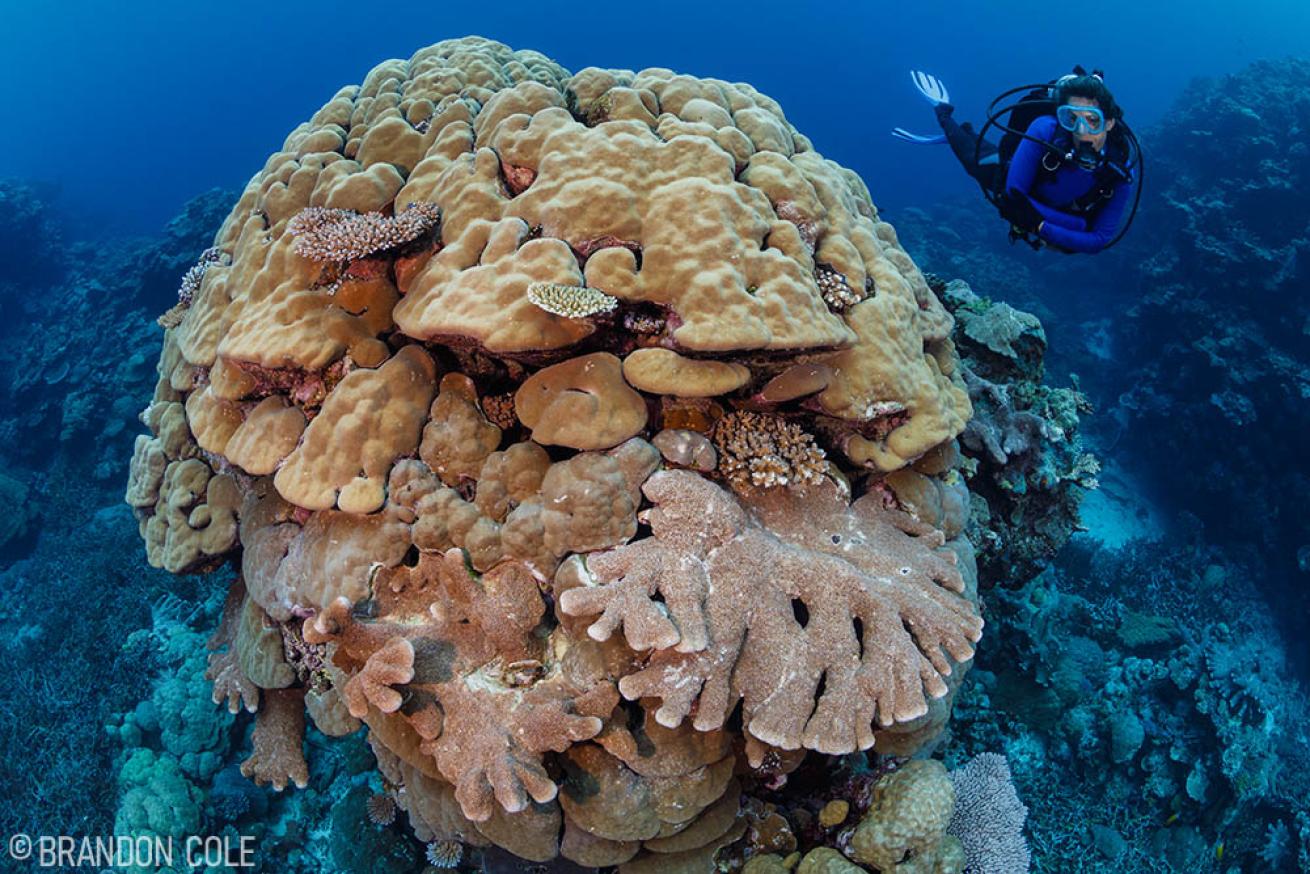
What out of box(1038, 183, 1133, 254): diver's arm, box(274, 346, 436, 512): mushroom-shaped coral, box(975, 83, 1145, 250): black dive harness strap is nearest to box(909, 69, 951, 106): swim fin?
box(975, 83, 1145, 250): black dive harness strap

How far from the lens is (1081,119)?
5.11 m

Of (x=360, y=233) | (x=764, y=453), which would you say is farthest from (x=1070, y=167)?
(x=360, y=233)

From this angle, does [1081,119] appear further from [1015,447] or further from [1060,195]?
[1015,447]

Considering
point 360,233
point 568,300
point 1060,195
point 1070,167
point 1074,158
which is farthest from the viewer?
point 1060,195

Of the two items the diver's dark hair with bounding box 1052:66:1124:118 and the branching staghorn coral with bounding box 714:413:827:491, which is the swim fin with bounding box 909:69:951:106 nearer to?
the diver's dark hair with bounding box 1052:66:1124:118

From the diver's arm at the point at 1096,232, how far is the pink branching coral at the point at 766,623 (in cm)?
325

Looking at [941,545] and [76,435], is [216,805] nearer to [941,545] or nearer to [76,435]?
[941,545]

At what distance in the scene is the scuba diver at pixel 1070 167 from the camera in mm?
5172

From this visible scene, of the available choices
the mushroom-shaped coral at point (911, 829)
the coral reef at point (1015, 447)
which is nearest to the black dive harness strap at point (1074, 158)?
the coral reef at point (1015, 447)

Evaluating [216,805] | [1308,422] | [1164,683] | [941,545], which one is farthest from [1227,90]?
[216,805]

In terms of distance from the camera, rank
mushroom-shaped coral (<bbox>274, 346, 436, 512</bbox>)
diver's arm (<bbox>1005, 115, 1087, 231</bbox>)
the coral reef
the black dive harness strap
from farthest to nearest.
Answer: the coral reef < diver's arm (<bbox>1005, 115, 1087, 231</bbox>) < the black dive harness strap < mushroom-shaped coral (<bbox>274, 346, 436, 512</bbox>)

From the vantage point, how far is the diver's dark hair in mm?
5113

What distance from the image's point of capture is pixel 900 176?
51156mm

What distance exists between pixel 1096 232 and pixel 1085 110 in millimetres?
995
